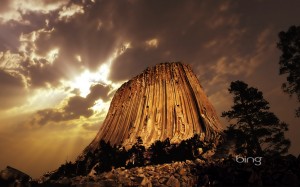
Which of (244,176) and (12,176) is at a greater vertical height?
(244,176)

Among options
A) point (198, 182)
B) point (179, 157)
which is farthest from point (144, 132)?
point (198, 182)

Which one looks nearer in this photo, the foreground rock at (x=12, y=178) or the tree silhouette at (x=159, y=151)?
the foreground rock at (x=12, y=178)

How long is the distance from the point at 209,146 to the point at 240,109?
34.4ft

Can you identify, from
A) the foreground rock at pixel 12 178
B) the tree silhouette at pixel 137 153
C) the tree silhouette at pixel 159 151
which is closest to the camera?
the foreground rock at pixel 12 178

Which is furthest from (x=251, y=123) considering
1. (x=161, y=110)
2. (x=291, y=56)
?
(x=161, y=110)

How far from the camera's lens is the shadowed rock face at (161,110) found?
152 ft

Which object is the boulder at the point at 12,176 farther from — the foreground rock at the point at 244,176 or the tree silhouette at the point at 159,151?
the tree silhouette at the point at 159,151

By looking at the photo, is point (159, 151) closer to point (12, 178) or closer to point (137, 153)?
point (137, 153)

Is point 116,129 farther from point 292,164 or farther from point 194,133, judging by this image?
point 292,164

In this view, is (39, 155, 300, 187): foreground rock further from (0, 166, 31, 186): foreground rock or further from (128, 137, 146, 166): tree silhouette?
(128, 137, 146, 166): tree silhouette

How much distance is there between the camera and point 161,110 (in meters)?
50.4

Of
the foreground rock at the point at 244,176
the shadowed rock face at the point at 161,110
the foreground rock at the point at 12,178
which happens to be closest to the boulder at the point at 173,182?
the foreground rock at the point at 244,176

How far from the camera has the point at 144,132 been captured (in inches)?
1879

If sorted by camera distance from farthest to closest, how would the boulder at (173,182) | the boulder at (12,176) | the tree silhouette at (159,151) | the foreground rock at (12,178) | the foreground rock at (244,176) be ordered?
the tree silhouette at (159,151), the boulder at (173,182), the foreground rock at (244,176), the boulder at (12,176), the foreground rock at (12,178)
